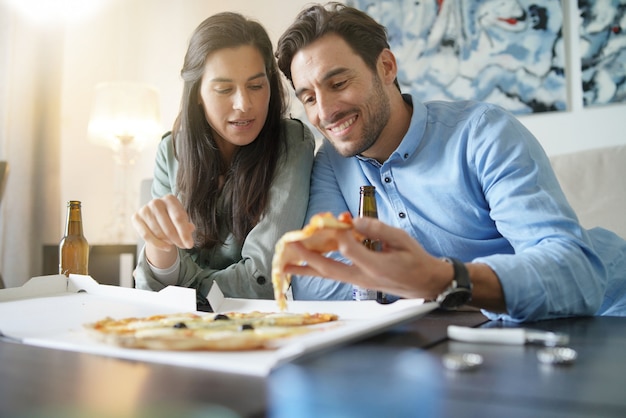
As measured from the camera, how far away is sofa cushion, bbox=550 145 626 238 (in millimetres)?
1982

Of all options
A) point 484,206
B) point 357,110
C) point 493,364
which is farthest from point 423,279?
point 357,110

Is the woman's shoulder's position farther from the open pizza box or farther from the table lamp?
the table lamp

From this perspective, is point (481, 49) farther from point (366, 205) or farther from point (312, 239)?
point (312, 239)

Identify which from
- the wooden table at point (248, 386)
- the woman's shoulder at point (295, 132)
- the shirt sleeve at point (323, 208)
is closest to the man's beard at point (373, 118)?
the shirt sleeve at point (323, 208)

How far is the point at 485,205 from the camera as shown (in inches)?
50.9

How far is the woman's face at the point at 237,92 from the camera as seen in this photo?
1561 millimetres

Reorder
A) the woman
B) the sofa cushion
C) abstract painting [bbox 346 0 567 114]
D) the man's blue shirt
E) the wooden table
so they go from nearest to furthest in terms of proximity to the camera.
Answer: the wooden table → the man's blue shirt → the woman → the sofa cushion → abstract painting [bbox 346 0 567 114]

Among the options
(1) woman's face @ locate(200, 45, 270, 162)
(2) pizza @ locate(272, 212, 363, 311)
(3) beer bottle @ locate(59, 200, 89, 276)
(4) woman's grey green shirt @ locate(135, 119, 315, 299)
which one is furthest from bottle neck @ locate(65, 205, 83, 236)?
(2) pizza @ locate(272, 212, 363, 311)

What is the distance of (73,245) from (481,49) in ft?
6.59

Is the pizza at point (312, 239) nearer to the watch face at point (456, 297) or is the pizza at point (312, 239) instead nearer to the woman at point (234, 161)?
the watch face at point (456, 297)

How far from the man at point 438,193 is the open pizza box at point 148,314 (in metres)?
0.08

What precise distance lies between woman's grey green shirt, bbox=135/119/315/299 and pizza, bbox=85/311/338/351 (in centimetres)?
44

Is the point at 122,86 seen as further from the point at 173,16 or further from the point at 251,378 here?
the point at 251,378

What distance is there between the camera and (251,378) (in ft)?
1.69
